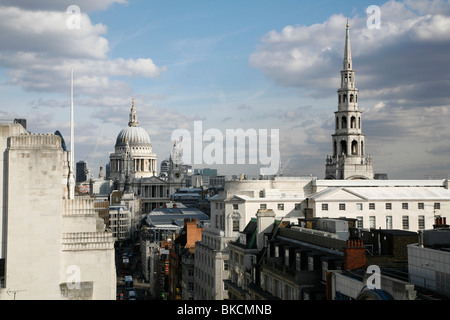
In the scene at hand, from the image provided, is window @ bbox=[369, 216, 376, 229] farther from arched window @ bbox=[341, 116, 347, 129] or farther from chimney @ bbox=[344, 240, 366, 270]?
chimney @ bbox=[344, 240, 366, 270]

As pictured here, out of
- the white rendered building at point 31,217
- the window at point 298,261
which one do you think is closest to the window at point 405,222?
the window at point 298,261

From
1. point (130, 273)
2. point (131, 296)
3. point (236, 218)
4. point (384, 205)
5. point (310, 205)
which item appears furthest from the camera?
point (130, 273)

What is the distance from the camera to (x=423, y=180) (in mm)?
84750

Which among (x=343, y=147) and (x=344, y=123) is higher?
(x=344, y=123)

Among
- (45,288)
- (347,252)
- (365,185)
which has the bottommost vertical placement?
(45,288)

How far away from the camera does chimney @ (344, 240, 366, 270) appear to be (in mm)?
31422

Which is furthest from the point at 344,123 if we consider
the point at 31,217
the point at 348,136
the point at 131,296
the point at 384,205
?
the point at 31,217

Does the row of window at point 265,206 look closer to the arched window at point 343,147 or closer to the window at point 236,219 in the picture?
the window at point 236,219

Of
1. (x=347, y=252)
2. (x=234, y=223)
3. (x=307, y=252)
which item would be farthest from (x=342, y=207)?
(x=347, y=252)

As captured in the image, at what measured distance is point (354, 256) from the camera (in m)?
31.5

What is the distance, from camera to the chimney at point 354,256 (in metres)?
31.4

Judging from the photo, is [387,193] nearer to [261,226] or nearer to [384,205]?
[384,205]

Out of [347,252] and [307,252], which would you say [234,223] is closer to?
[307,252]

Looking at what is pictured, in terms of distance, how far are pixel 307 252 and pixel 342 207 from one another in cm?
3707
